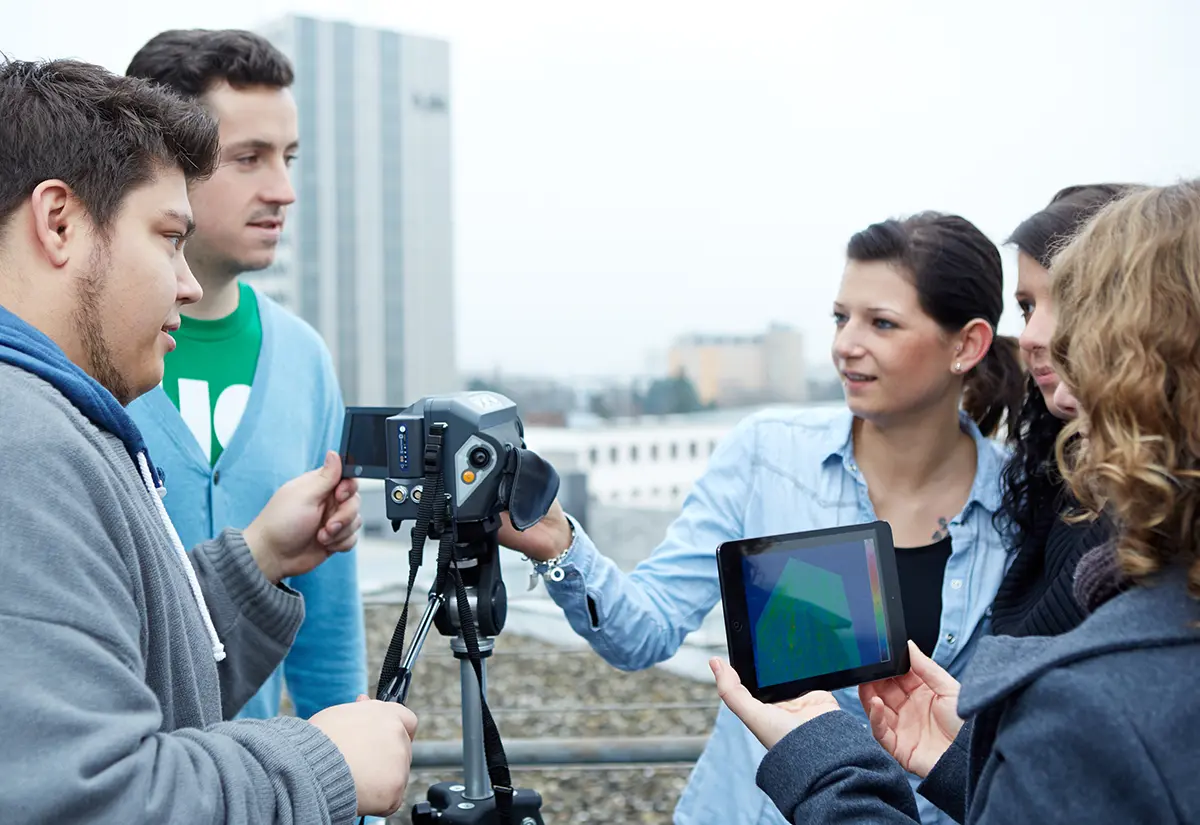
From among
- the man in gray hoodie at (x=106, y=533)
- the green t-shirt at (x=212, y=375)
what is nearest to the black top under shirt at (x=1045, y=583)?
the man in gray hoodie at (x=106, y=533)

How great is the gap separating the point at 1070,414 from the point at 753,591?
0.64 metres

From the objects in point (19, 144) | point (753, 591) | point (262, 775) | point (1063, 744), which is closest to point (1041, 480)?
point (753, 591)

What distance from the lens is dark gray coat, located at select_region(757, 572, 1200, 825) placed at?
2.79 feet

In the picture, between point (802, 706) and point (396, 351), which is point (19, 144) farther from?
point (396, 351)

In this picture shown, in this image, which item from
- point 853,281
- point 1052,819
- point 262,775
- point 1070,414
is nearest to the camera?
point 1052,819

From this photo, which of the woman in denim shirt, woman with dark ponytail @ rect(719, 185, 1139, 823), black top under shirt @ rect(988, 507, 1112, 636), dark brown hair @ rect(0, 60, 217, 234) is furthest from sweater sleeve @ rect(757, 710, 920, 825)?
dark brown hair @ rect(0, 60, 217, 234)

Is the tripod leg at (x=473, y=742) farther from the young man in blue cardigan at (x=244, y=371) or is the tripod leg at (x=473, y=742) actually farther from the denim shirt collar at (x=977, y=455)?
the denim shirt collar at (x=977, y=455)

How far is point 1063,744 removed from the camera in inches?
34.2


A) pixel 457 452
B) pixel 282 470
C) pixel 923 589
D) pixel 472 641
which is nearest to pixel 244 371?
pixel 282 470

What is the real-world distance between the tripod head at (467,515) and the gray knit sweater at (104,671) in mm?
342

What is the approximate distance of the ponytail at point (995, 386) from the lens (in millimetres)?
2055

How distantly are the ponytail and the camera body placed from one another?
3.11 feet

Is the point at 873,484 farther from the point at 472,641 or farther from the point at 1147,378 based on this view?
the point at 1147,378

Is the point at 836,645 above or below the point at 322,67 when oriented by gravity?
below
